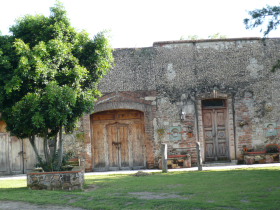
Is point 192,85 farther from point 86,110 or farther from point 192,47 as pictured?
point 86,110

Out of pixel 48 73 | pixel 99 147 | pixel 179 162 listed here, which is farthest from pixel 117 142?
pixel 48 73

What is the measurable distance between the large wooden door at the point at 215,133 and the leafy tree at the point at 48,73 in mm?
5759

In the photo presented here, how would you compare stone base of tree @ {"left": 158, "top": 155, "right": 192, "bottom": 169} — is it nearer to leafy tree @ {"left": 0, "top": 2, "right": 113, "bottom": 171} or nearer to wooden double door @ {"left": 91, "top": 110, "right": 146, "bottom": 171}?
wooden double door @ {"left": 91, "top": 110, "right": 146, "bottom": 171}

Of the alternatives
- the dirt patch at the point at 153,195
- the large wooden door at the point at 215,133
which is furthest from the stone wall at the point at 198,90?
the dirt patch at the point at 153,195

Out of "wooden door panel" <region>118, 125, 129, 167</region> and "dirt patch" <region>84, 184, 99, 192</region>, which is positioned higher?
"wooden door panel" <region>118, 125, 129, 167</region>

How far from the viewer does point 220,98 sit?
14484mm

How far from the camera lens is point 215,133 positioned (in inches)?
580

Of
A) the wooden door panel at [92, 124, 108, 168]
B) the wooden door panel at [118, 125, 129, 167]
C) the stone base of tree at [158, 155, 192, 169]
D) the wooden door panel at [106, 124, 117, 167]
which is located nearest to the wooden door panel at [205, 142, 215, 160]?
the stone base of tree at [158, 155, 192, 169]

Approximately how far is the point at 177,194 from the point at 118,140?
288 inches

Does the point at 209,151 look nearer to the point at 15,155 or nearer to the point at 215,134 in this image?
the point at 215,134

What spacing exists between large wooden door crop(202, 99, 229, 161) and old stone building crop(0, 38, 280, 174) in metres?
0.04

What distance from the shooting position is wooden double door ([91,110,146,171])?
14.8m

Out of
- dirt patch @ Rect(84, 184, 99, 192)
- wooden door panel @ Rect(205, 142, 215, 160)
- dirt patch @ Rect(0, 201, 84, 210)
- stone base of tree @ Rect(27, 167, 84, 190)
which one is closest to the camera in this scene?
dirt patch @ Rect(0, 201, 84, 210)

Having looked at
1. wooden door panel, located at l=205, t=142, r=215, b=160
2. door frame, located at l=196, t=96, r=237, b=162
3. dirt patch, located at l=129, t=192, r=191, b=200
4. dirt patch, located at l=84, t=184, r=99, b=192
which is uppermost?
door frame, located at l=196, t=96, r=237, b=162
